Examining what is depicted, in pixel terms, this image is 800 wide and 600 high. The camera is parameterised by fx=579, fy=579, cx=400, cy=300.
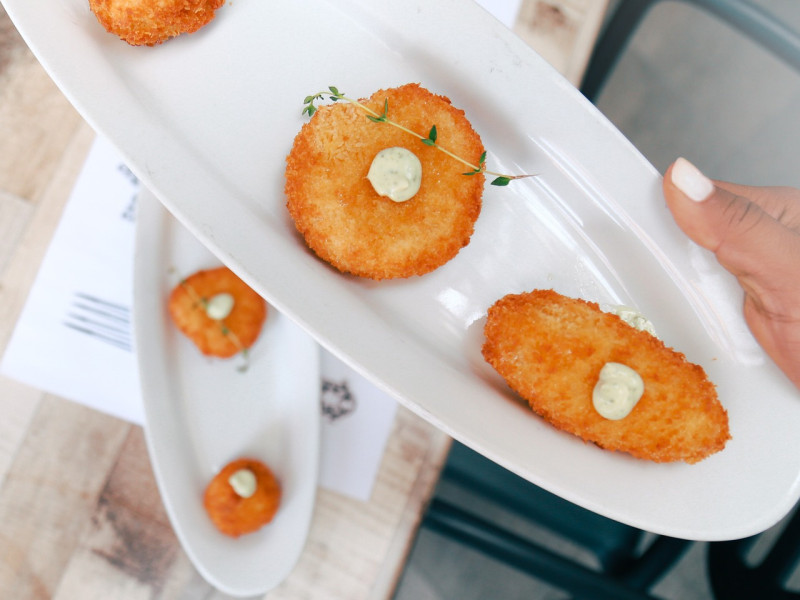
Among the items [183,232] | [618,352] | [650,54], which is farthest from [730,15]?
[183,232]

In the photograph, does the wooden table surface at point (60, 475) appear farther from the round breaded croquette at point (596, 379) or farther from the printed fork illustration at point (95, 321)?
the round breaded croquette at point (596, 379)

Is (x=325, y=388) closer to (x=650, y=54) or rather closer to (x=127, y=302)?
(x=127, y=302)

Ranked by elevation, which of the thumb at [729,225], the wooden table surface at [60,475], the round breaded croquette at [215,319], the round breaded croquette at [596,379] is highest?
the thumb at [729,225]

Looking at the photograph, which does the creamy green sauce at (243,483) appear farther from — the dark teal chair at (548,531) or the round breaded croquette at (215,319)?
the dark teal chair at (548,531)

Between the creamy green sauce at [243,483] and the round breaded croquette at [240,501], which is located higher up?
the creamy green sauce at [243,483]

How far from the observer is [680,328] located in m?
0.92

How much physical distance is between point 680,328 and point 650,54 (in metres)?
1.04

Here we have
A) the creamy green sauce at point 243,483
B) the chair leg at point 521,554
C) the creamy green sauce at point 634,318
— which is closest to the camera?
the creamy green sauce at point 634,318

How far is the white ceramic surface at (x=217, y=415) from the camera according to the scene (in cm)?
102

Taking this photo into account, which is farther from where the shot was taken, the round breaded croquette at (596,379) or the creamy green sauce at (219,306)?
the creamy green sauce at (219,306)

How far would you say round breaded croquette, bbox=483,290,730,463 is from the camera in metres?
0.84

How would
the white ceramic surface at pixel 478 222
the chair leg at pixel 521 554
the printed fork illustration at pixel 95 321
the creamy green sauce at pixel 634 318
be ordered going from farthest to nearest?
the chair leg at pixel 521 554, the printed fork illustration at pixel 95 321, the creamy green sauce at pixel 634 318, the white ceramic surface at pixel 478 222

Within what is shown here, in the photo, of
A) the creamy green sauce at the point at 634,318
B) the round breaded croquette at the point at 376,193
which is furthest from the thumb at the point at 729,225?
the round breaded croquette at the point at 376,193

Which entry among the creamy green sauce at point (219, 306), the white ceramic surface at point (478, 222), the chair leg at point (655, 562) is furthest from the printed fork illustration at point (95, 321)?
the chair leg at point (655, 562)
